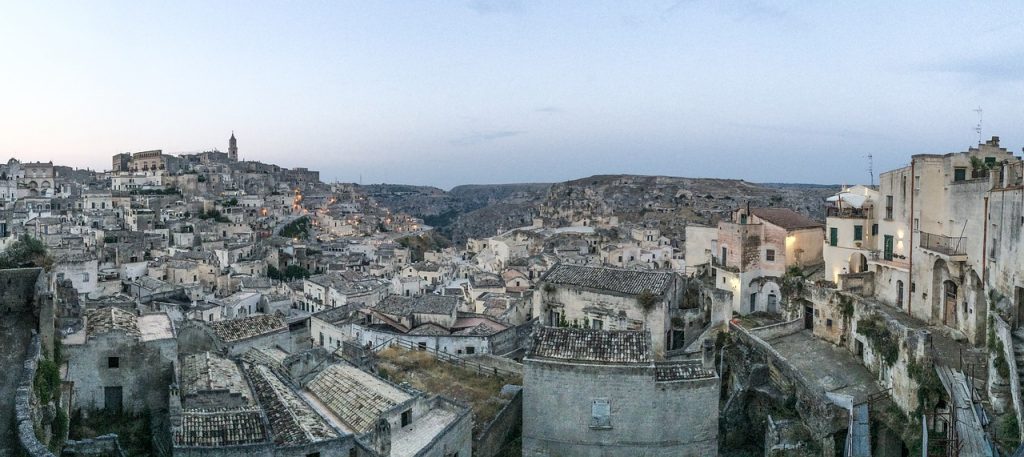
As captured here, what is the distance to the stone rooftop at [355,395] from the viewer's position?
58.5ft

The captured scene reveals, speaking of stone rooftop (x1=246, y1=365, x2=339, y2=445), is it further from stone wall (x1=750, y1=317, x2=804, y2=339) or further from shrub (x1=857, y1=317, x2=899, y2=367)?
stone wall (x1=750, y1=317, x2=804, y2=339)

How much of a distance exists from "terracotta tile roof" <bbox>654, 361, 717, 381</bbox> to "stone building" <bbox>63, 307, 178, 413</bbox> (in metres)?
13.0

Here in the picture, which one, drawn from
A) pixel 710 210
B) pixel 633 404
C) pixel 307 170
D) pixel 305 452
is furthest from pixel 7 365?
pixel 307 170

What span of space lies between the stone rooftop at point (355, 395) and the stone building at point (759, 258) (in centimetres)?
1834

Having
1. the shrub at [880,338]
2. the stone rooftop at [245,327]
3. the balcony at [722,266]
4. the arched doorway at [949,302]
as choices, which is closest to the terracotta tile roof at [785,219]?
the balcony at [722,266]

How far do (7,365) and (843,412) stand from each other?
2067 cm

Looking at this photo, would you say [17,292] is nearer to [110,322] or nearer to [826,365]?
[110,322]

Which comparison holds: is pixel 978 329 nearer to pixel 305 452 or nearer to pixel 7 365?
pixel 305 452

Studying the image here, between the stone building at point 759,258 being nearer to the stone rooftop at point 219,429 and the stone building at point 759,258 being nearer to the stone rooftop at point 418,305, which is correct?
the stone rooftop at point 418,305

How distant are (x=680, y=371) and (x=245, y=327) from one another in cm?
1643

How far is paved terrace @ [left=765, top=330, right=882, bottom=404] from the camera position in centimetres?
Answer: 2073

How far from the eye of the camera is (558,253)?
227 feet

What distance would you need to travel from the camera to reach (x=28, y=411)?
1131 cm

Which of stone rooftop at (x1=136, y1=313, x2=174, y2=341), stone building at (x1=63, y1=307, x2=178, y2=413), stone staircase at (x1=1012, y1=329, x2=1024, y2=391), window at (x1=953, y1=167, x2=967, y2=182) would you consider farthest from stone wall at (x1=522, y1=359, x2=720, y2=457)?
window at (x1=953, y1=167, x2=967, y2=182)
